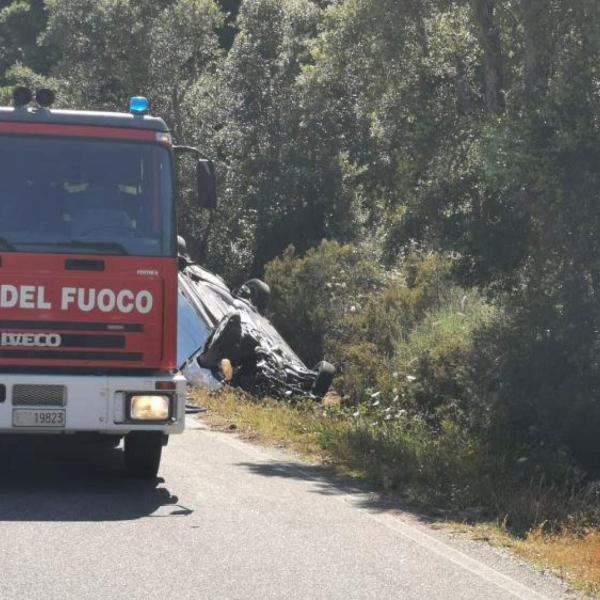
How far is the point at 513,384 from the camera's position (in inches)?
480

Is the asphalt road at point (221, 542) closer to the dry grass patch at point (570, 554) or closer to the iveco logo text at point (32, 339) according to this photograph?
the dry grass patch at point (570, 554)

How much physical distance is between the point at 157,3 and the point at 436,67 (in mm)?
15039

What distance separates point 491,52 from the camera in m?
14.0

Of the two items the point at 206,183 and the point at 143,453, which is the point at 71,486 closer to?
the point at 143,453

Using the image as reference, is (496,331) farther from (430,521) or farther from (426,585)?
(426,585)

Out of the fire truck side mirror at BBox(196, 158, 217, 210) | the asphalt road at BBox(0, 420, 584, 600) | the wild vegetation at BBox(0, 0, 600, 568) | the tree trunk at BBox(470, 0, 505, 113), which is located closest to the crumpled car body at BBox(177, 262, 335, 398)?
the wild vegetation at BBox(0, 0, 600, 568)

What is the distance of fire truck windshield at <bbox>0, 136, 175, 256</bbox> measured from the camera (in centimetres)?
942

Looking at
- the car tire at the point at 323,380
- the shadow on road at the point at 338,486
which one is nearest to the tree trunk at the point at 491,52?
the car tire at the point at 323,380

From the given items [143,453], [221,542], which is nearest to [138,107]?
[143,453]

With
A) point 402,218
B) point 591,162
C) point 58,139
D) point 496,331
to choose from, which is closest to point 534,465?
point 496,331

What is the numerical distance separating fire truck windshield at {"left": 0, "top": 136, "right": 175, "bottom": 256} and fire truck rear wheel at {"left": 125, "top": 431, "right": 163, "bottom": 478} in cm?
154

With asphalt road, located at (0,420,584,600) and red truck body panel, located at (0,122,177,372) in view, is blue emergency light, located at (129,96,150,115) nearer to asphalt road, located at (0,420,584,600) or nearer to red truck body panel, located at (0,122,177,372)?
red truck body panel, located at (0,122,177,372)

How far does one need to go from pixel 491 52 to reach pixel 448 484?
5473 mm

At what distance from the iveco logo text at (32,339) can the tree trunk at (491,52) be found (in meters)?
6.38
